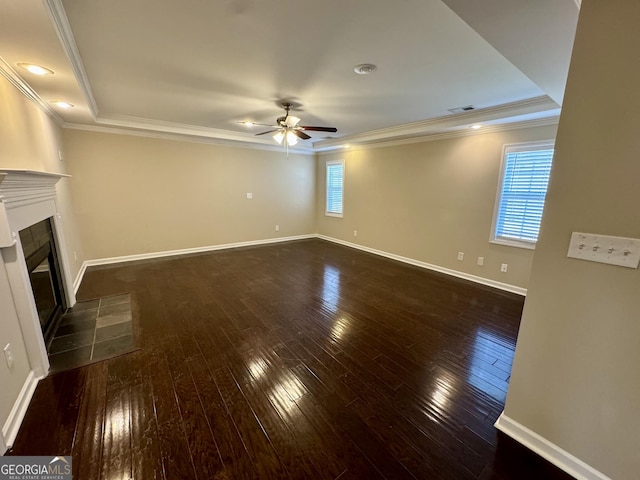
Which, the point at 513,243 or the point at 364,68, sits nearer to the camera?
the point at 364,68

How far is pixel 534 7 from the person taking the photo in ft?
4.30

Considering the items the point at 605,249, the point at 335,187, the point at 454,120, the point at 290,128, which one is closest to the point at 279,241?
the point at 335,187

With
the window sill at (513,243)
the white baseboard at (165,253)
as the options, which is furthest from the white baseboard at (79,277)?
the window sill at (513,243)

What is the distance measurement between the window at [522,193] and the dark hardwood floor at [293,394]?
0.99 m

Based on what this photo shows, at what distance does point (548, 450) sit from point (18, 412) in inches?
124

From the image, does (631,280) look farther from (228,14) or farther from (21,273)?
(21,273)

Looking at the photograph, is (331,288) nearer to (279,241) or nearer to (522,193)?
(522,193)

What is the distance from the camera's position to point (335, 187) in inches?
261

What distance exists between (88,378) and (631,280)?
3390mm

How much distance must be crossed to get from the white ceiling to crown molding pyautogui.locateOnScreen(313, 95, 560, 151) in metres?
0.02

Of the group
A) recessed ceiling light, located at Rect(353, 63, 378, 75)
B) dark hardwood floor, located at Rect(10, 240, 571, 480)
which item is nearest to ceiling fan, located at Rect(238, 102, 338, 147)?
recessed ceiling light, located at Rect(353, 63, 378, 75)

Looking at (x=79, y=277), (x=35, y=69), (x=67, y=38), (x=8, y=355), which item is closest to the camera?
(x=8, y=355)

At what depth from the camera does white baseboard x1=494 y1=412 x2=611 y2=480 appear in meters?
1.33

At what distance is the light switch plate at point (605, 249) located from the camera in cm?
114
